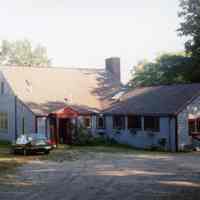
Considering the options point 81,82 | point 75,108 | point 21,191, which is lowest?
point 21,191

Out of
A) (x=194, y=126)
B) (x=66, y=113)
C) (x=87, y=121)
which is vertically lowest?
(x=194, y=126)

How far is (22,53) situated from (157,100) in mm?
59360

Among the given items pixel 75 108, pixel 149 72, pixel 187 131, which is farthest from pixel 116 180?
pixel 149 72

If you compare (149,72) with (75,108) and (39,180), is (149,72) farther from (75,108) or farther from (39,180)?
(39,180)

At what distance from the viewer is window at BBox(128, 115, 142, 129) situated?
35.0 meters

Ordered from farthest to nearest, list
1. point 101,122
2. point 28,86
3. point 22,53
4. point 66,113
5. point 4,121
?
point 22,53 < point 4,121 < point 28,86 < point 101,122 < point 66,113

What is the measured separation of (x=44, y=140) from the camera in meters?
28.0

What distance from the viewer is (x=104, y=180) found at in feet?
55.3

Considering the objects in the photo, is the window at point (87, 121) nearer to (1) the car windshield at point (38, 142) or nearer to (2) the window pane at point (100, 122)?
(2) the window pane at point (100, 122)

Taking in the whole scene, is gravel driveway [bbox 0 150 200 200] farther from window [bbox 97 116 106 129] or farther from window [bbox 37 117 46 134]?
window [bbox 97 116 106 129]

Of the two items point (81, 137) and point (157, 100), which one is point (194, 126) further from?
point (81, 137)

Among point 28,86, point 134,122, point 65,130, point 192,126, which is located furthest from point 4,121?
point 192,126

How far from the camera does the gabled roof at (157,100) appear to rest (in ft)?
108

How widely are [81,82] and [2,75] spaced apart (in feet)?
26.5
